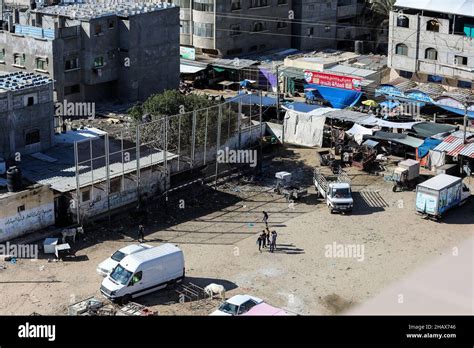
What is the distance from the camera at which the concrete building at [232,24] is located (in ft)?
219

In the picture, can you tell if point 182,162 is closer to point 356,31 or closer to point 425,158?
point 425,158

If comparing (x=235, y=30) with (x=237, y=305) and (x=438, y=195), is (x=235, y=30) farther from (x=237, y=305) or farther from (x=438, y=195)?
(x=237, y=305)

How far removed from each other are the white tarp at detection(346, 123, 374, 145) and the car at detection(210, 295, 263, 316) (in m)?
22.4

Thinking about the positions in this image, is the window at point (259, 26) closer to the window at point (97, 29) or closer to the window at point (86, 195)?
the window at point (97, 29)

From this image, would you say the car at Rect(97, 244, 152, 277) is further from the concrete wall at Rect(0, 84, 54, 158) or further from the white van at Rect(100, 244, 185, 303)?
the concrete wall at Rect(0, 84, 54, 158)

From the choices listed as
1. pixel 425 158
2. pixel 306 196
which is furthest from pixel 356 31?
pixel 306 196

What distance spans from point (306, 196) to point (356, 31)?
125 feet

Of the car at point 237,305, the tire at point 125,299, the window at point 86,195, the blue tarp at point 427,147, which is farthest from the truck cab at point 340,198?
the tire at point 125,299

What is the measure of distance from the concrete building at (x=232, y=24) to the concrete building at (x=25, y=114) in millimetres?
25569

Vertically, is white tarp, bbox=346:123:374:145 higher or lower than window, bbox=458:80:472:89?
lower

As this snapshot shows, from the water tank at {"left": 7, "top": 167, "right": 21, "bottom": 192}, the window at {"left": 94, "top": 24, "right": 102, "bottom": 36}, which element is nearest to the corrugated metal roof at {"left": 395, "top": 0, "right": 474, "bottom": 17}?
the window at {"left": 94, "top": 24, "right": 102, "bottom": 36}

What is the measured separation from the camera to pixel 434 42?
186 ft

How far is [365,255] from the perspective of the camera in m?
35.5

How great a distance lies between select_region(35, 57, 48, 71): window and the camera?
53.3 metres
